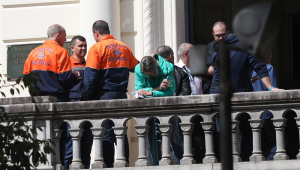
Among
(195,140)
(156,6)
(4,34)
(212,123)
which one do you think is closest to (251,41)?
(212,123)

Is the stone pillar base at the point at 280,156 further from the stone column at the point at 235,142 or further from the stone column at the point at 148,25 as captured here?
the stone column at the point at 148,25

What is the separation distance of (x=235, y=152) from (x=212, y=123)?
39 centimetres

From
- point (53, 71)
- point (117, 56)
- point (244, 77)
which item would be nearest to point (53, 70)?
point (53, 71)

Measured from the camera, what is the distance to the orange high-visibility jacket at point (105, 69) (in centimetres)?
1003

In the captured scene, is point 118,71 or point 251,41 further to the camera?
point 118,71

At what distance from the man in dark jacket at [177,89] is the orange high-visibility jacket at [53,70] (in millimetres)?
1166

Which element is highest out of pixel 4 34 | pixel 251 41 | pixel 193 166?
pixel 4 34

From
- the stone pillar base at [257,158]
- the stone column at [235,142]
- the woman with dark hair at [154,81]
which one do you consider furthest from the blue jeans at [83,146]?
the stone pillar base at [257,158]

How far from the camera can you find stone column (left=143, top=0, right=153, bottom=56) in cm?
1220

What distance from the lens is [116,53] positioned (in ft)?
33.6

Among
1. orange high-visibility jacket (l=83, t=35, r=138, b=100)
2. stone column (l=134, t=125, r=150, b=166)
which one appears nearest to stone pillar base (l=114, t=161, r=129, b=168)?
stone column (l=134, t=125, r=150, b=166)

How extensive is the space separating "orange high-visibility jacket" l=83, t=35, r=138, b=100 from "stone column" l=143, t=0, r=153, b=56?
75.9 inches

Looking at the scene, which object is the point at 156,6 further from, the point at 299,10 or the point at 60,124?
the point at 299,10

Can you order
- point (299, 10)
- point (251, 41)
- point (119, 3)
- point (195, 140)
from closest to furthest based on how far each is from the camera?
point (251, 41)
point (195, 140)
point (119, 3)
point (299, 10)
